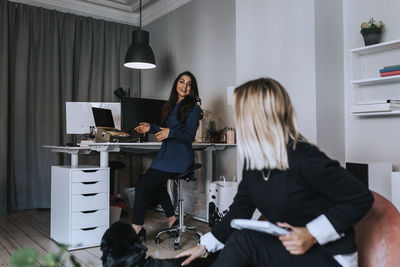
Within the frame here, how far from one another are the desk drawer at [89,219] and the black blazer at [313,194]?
194 centimetres

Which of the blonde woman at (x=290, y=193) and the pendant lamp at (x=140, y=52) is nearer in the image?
the blonde woman at (x=290, y=193)

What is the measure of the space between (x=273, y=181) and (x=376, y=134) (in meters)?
1.71

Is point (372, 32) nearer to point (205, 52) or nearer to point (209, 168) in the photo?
point (205, 52)

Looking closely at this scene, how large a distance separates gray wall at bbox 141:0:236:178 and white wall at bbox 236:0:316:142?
0.70m

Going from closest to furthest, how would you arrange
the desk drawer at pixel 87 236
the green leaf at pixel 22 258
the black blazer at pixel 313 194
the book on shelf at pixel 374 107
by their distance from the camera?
the green leaf at pixel 22 258 < the black blazer at pixel 313 194 < the book on shelf at pixel 374 107 < the desk drawer at pixel 87 236

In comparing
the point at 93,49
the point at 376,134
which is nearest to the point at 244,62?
the point at 376,134

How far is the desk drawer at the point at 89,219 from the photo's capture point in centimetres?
269

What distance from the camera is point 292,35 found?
259 cm

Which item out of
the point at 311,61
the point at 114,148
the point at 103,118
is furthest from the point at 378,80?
the point at 103,118

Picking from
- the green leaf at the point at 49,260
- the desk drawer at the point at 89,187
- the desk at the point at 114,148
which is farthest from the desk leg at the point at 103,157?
the green leaf at the point at 49,260

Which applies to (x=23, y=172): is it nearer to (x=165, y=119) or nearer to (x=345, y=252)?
(x=165, y=119)

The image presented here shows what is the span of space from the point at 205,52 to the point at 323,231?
3322mm

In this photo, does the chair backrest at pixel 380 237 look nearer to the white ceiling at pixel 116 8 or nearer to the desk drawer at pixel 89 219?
the desk drawer at pixel 89 219

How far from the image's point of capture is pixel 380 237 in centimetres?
106
